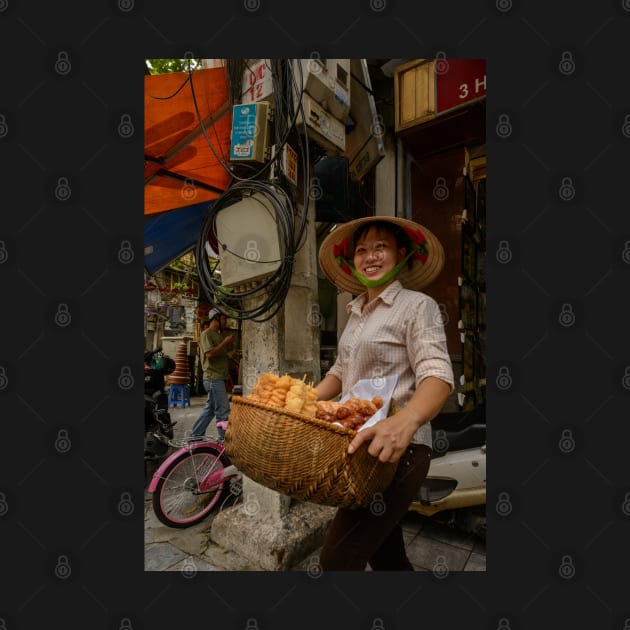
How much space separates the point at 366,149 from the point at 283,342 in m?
3.14

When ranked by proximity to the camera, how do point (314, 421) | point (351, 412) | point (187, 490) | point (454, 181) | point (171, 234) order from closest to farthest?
1. point (314, 421)
2. point (351, 412)
3. point (187, 490)
4. point (454, 181)
5. point (171, 234)

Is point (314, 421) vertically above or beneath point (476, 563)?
above

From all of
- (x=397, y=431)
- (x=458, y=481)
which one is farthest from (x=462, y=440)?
(x=397, y=431)

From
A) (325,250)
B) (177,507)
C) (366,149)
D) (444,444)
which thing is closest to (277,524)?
(177,507)

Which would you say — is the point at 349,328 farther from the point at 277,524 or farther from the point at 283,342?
the point at 277,524

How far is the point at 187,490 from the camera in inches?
139

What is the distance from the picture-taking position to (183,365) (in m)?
→ 5.85

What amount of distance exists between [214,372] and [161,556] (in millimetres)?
2066

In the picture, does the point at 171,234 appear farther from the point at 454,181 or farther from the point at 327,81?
the point at 454,181

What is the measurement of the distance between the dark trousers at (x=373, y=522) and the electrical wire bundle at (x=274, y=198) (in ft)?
5.28

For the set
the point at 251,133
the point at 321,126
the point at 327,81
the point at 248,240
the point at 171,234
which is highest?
the point at 327,81

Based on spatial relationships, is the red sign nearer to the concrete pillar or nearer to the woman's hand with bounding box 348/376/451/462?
the concrete pillar

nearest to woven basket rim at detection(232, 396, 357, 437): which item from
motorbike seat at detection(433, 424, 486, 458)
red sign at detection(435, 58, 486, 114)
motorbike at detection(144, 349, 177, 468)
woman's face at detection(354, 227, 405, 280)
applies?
woman's face at detection(354, 227, 405, 280)

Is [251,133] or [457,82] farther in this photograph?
[457,82]
